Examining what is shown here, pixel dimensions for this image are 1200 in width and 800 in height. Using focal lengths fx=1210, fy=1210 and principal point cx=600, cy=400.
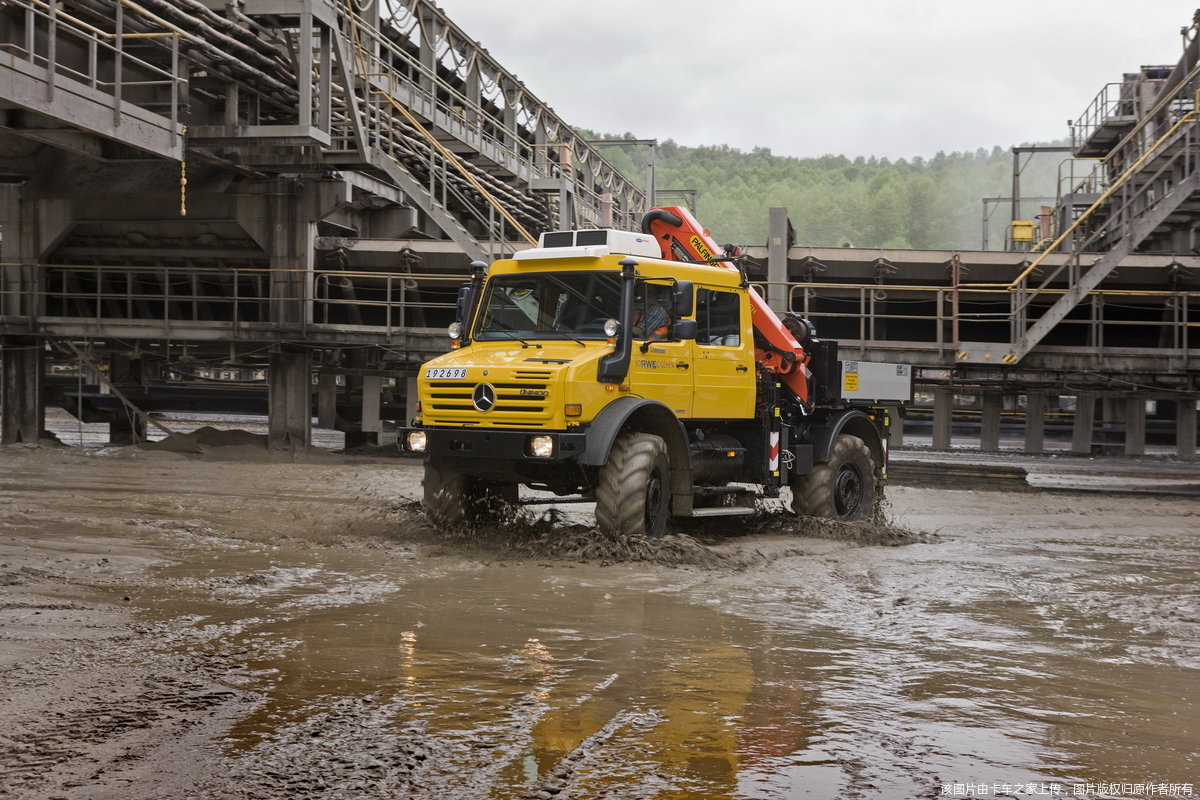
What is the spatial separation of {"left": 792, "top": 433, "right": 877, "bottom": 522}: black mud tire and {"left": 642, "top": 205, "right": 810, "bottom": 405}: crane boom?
2.76 ft

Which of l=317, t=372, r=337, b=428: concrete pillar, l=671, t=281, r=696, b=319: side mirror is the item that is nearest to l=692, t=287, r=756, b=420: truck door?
l=671, t=281, r=696, b=319: side mirror

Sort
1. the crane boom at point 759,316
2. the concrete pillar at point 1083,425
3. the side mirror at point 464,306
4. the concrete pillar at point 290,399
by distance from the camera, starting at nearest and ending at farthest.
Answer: the side mirror at point 464,306 < the crane boom at point 759,316 < the concrete pillar at point 290,399 < the concrete pillar at point 1083,425

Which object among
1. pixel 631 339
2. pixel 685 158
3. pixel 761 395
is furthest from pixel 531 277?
pixel 685 158

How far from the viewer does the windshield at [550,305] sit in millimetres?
10766

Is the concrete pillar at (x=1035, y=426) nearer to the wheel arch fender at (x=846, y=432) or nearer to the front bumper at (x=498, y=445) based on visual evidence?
the wheel arch fender at (x=846, y=432)

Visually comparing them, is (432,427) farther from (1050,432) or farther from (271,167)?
(1050,432)

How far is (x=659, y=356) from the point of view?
Answer: 35.7 ft

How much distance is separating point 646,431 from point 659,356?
0.71 meters

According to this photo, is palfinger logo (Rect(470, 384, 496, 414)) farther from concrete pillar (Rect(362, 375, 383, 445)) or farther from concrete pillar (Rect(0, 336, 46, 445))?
concrete pillar (Rect(0, 336, 46, 445))

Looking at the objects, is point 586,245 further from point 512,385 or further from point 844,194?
point 844,194

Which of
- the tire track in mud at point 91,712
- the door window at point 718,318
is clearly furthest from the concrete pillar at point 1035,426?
the tire track in mud at point 91,712

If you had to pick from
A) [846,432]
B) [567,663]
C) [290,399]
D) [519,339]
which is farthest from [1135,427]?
[567,663]

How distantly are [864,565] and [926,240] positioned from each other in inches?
5327

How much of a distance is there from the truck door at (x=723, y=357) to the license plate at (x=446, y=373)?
2.29 metres
